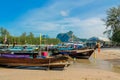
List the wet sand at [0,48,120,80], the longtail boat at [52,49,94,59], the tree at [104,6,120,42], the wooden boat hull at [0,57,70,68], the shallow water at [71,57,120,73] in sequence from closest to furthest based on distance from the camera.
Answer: the wet sand at [0,48,120,80] < the wooden boat hull at [0,57,70,68] < the shallow water at [71,57,120,73] < the longtail boat at [52,49,94,59] < the tree at [104,6,120,42]

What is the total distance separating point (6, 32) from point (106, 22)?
41383 mm

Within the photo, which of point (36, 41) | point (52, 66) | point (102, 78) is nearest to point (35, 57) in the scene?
point (52, 66)

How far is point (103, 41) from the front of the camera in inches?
4363

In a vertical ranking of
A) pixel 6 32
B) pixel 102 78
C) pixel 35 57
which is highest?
pixel 6 32

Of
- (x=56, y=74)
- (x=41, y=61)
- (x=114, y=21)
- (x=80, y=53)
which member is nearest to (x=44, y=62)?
(x=41, y=61)

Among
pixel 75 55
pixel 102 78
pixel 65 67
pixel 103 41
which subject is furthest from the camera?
pixel 103 41

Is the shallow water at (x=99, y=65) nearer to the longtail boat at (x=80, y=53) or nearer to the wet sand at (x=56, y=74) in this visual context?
the wet sand at (x=56, y=74)

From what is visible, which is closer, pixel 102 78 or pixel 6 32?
pixel 102 78

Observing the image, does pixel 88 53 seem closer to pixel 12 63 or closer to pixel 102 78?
pixel 12 63

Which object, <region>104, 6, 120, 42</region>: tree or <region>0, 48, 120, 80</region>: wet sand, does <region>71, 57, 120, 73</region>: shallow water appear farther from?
<region>104, 6, 120, 42</region>: tree

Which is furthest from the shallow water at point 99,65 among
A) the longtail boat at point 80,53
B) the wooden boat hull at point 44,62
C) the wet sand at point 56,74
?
the longtail boat at point 80,53

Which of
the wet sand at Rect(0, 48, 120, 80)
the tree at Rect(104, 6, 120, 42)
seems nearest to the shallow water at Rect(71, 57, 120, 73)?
the wet sand at Rect(0, 48, 120, 80)

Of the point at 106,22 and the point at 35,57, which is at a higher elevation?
the point at 106,22

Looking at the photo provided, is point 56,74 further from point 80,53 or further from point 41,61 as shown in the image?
point 80,53
